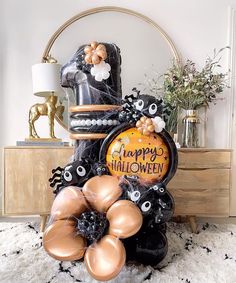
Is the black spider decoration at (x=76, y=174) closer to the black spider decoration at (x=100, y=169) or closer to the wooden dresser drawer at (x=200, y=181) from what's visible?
the black spider decoration at (x=100, y=169)

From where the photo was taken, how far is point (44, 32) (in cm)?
162

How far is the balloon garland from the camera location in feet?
2.30

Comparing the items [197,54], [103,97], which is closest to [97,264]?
[103,97]

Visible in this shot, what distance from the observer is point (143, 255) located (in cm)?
81

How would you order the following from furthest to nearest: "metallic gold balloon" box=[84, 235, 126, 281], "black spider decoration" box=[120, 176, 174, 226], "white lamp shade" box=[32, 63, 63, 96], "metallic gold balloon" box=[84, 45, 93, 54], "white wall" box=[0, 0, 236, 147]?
1. "white wall" box=[0, 0, 236, 147]
2. "white lamp shade" box=[32, 63, 63, 96]
3. "metallic gold balloon" box=[84, 45, 93, 54]
4. "black spider decoration" box=[120, 176, 174, 226]
5. "metallic gold balloon" box=[84, 235, 126, 281]

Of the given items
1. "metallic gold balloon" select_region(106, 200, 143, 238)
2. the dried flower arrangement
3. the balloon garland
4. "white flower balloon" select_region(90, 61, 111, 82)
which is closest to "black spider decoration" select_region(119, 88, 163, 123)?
the balloon garland

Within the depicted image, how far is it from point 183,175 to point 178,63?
769 mm

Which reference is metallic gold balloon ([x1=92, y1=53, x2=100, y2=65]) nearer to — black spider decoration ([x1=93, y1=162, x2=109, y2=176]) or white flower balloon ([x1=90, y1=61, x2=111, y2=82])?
white flower balloon ([x1=90, y1=61, x2=111, y2=82])

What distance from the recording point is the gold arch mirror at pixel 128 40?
1.62 meters

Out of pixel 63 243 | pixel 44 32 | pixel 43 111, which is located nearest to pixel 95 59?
pixel 63 243

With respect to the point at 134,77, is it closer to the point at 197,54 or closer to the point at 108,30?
the point at 108,30

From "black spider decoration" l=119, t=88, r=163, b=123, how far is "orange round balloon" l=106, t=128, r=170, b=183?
0.04m

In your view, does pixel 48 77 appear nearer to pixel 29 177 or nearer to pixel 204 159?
pixel 29 177

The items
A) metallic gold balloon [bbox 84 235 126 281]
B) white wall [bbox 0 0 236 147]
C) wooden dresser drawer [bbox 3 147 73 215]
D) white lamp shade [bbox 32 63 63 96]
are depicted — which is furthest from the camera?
white wall [bbox 0 0 236 147]
